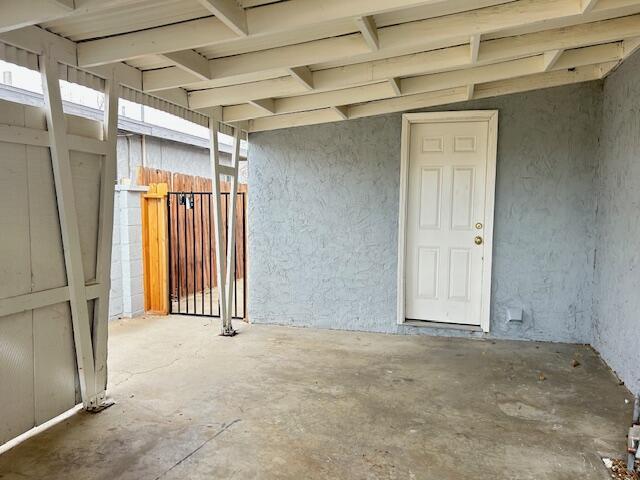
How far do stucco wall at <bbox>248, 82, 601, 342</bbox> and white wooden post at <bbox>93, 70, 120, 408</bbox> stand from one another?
2188mm

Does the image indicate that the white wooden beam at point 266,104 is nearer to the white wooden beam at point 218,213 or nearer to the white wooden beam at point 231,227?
the white wooden beam at point 218,213

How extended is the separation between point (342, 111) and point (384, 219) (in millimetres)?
1210

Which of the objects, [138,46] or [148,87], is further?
[148,87]

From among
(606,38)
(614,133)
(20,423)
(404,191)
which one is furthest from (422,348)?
(20,423)

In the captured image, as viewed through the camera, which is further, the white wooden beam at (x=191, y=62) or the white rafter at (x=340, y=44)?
the white wooden beam at (x=191, y=62)

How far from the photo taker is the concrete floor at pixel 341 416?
235 cm

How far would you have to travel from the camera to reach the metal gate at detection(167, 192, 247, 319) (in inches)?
222

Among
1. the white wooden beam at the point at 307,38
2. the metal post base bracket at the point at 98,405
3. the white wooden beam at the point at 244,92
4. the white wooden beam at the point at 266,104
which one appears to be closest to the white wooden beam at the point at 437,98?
the white wooden beam at the point at 266,104

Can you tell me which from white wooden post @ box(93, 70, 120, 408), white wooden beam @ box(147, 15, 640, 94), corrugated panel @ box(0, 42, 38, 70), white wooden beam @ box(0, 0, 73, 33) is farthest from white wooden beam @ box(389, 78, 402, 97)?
corrugated panel @ box(0, 42, 38, 70)

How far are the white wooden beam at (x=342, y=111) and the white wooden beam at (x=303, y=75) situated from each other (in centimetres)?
84

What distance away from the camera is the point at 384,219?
4691 millimetres

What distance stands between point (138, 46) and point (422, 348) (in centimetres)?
347

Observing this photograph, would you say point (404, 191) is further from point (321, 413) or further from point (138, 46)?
point (138, 46)

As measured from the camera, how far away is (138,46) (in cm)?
252
